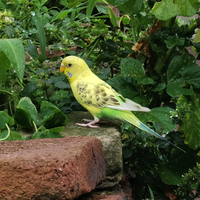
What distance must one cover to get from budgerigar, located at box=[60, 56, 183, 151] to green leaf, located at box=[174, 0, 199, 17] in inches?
21.2

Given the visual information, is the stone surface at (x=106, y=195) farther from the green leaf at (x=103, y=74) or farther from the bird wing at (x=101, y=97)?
the green leaf at (x=103, y=74)

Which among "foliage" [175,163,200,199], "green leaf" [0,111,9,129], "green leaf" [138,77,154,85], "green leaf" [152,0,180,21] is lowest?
"foliage" [175,163,200,199]

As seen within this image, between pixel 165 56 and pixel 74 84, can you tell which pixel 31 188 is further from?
pixel 165 56

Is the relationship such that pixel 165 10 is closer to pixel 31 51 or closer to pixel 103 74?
pixel 103 74

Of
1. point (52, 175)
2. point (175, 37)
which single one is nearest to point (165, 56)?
point (175, 37)

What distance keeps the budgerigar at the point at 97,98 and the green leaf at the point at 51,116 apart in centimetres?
10

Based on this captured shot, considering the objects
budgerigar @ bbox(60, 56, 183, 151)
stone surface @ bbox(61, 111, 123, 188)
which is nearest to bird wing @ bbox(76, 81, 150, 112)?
budgerigar @ bbox(60, 56, 183, 151)

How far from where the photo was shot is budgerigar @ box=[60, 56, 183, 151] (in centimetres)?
135

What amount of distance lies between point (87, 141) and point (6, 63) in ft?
2.09

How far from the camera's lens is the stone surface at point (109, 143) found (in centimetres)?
120

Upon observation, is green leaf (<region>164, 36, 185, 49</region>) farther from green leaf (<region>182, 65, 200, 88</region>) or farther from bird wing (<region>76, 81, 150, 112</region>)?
bird wing (<region>76, 81, 150, 112</region>)

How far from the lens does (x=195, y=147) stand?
162 centimetres

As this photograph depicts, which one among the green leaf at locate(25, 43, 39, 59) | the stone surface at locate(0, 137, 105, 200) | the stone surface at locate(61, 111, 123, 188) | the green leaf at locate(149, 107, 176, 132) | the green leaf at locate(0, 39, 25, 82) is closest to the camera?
the stone surface at locate(0, 137, 105, 200)

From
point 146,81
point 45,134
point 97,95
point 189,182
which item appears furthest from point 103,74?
point 189,182
